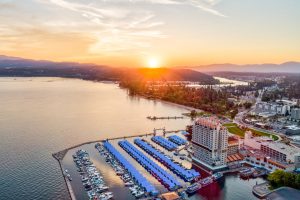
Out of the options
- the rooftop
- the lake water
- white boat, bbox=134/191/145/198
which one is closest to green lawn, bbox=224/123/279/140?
the lake water

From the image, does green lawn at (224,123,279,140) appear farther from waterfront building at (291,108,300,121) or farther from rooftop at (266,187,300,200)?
rooftop at (266,187,300,200)

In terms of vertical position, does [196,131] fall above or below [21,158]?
above

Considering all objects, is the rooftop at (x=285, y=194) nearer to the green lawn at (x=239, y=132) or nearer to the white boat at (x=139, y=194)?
the white boat at (x=139, y=194)

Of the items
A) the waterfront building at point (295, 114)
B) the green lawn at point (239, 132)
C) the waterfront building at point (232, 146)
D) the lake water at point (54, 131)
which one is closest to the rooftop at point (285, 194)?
the lake water at point (54, 131)

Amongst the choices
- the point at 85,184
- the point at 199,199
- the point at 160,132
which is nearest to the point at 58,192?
the point at 85,184

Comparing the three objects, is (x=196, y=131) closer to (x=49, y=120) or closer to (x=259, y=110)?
(x=49, y=120)

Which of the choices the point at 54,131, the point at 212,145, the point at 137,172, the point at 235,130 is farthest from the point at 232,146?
the point at 54,131
